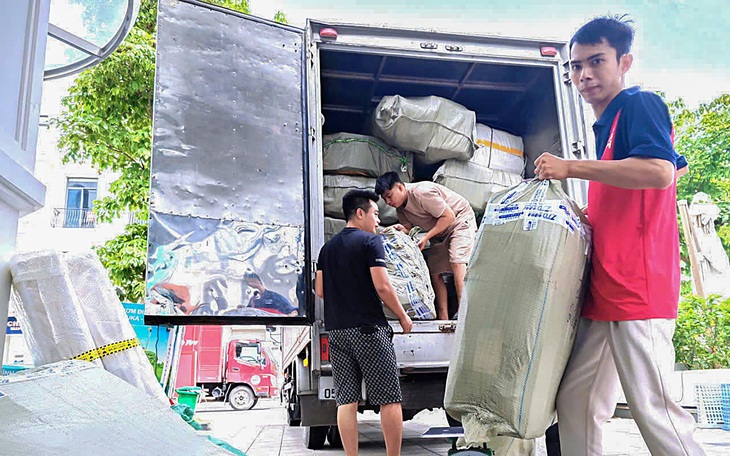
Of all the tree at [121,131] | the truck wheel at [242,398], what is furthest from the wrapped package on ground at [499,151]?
the truck wheel at [242,398]

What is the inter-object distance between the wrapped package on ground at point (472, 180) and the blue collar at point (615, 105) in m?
2.55

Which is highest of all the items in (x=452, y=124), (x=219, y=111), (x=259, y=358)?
(x=452, y=124)

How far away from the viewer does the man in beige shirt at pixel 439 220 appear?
4.02 metres

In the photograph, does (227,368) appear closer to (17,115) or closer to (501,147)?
(501,147)

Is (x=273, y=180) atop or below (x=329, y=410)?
atop

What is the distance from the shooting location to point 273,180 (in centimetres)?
334

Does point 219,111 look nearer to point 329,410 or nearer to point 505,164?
point 329,410

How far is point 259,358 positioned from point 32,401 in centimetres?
1402

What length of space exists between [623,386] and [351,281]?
1.61 meters

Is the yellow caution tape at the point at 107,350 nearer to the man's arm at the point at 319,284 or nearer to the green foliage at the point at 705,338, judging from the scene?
the man's arm at the point at 319,284

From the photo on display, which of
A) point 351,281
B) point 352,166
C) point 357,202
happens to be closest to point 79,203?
point 352,166

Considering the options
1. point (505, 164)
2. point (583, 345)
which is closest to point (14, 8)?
point (583, 345)

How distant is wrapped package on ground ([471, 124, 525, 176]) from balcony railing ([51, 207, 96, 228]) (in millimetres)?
16348

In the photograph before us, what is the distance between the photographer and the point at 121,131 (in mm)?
8375
